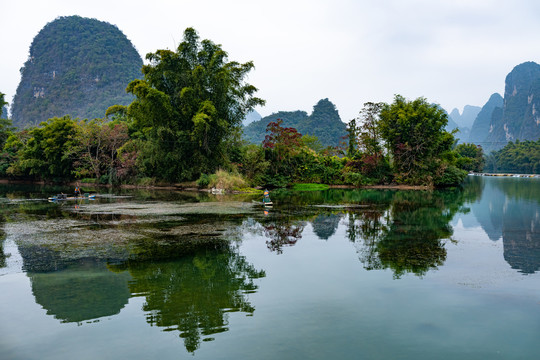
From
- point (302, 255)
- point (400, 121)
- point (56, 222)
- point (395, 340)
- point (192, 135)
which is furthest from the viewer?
point (400, 121)

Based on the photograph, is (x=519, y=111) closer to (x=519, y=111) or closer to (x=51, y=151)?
(x=519, y=111)

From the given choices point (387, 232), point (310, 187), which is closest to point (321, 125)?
point (310, 187)

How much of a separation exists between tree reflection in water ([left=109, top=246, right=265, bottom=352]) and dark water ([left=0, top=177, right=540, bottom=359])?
0.03 m

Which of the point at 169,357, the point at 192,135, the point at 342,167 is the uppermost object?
the point at 192,135

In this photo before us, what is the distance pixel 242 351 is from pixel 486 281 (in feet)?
15.6

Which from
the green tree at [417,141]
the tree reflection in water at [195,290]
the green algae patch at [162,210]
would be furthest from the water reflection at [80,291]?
the green tree at [417,141]

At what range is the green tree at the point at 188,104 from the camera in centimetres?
2938

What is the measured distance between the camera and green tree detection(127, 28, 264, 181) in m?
29.4

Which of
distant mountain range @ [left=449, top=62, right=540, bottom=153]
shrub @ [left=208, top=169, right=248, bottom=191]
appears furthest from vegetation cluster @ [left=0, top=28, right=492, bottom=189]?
distant mountain range @ [left=449, top=62, right=540, bottom=153]

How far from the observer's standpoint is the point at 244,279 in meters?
6.88

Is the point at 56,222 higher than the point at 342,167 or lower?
lower

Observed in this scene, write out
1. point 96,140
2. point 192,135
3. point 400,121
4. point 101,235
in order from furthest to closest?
1. point 96,140
2. point 400,121
3. point 192,135
4. point 101,235

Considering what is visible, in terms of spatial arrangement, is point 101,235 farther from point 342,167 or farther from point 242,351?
point 342,167

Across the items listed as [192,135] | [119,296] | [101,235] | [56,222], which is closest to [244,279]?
[119,296]
